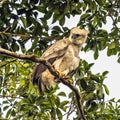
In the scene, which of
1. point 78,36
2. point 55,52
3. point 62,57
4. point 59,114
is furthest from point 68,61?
point 59,114

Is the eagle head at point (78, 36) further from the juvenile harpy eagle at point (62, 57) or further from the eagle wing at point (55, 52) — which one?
the eagle wing at point (55, 52)

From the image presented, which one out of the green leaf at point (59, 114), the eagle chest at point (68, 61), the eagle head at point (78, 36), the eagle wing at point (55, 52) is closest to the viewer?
the green leaf at point (59, 114)

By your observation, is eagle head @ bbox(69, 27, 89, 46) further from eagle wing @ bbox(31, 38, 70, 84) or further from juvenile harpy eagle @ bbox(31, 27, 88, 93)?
eagle wing @ bbox(31, 38, 70, 84)

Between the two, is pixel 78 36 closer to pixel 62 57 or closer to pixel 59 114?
pixel 62 57

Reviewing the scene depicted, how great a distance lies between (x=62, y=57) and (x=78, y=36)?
518mm

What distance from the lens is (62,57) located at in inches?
290

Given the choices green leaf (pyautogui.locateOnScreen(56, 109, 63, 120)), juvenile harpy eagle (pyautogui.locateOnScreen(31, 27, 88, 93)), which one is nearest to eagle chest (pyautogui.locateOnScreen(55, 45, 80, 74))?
juvenile harpy eagle (pyautogui.locateOnScreen(31, 27, 88, 93))

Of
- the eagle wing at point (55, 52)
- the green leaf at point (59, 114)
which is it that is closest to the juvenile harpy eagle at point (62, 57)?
the eagle wing at point (55, 52)

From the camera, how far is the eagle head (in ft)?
24.4

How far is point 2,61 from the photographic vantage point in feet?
23.9

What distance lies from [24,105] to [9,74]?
0.82 m

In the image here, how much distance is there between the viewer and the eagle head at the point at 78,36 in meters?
7.45

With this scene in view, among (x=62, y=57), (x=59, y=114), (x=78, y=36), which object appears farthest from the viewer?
(x=78, y=36)

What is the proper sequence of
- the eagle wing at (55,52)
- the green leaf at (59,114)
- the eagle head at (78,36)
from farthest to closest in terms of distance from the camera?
the eagle head at (78,36) → the eagle wing at (55,52) → the green leaf at (59,114)
